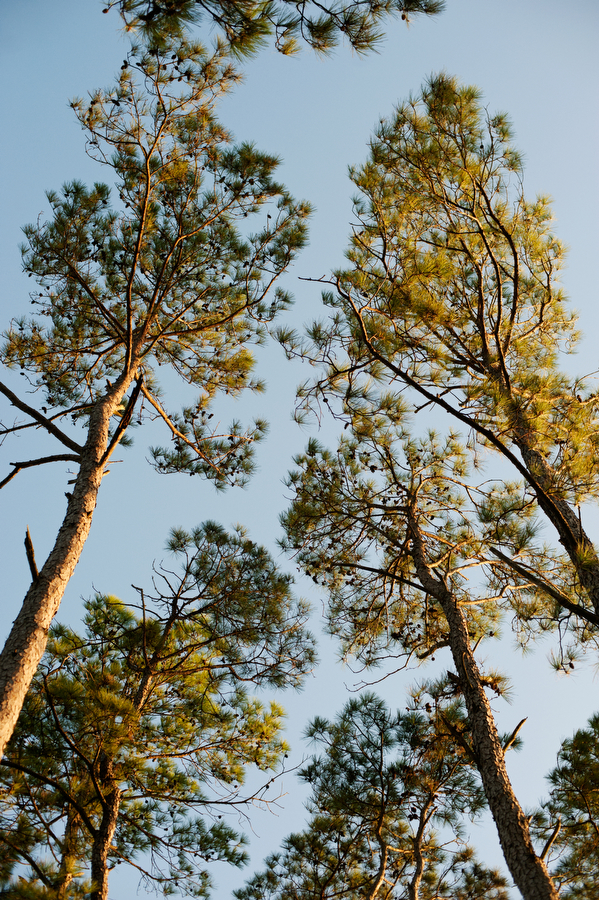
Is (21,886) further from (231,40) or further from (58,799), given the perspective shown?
(231,40)

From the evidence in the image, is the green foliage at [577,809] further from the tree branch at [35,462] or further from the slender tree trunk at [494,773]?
the tree branch at [35,462]

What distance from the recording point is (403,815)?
4598mm

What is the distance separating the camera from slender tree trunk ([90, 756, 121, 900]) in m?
3.42

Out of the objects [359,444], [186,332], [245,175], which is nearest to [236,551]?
[359,444]

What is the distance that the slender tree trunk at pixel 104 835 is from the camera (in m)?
3.42

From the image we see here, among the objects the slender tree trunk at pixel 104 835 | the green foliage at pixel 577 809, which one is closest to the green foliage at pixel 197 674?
the slender tree trunk at pixel 104 835

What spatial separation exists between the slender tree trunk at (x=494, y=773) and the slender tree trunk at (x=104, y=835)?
2245mm

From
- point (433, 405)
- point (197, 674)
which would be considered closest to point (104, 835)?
point (197, 674)

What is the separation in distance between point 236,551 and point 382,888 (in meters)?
3.01

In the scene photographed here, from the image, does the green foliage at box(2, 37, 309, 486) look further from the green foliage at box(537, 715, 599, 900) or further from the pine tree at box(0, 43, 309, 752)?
the green foliage at box(537, 715, 599, 900)

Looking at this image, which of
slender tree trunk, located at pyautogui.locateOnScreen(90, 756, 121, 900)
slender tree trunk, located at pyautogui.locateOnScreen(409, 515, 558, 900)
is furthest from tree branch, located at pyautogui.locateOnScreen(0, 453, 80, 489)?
slender tree trunk, located at pyautogui.locateOnScreen(409, 515, 558, 900)

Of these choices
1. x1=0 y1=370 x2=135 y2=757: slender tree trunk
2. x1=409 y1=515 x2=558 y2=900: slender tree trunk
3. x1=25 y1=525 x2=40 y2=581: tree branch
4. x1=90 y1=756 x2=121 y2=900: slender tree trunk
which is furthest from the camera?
x1=90 y1=756 x2=121 y2=900: slender tree trunk

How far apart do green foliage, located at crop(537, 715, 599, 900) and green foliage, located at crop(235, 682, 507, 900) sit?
58 centimetres

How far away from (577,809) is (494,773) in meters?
1.21
